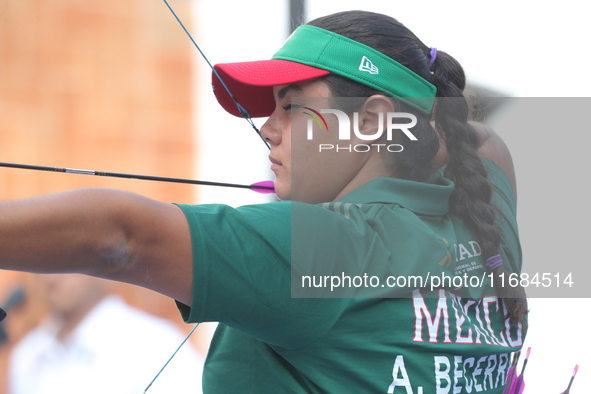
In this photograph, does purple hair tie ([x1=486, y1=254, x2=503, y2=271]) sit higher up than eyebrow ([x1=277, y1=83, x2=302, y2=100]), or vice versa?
eyebrow ([x1=277, y1=83, x2=302, y2=100])

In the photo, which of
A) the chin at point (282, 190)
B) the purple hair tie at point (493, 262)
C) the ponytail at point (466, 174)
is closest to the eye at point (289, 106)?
the chin at point (282, 190)

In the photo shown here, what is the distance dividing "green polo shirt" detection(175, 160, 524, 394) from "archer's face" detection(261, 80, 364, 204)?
0.05m

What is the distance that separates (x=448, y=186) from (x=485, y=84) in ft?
2.85

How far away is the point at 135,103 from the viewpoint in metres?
1.17

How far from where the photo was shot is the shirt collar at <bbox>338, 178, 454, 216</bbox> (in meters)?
0.70

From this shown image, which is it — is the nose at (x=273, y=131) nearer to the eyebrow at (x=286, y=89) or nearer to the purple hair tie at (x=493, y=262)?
the eyebrow at (x=286, y=89)

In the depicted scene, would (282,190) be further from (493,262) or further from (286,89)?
(493,262)

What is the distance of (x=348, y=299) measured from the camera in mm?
602

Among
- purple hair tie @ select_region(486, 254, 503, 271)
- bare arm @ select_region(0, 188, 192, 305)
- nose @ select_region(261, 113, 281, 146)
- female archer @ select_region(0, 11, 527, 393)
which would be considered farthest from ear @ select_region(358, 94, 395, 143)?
bare arm @ select_region(0, 188, 192, 305)

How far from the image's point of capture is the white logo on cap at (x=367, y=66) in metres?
0.76

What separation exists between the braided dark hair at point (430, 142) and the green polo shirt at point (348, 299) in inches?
1.3

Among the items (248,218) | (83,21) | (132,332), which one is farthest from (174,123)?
(248,218)

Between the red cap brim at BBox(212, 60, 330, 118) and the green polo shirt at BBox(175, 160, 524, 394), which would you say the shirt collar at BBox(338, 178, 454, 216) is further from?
the red cap brim at BBox(212, 60, 330, 118)

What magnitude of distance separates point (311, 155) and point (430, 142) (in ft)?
0.60
